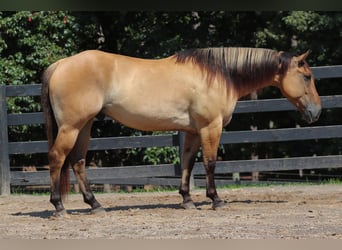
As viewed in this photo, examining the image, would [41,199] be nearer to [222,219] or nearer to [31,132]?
[222,219]

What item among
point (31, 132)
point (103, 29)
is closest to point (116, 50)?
point (103, 29)

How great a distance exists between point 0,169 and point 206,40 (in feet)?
20.1

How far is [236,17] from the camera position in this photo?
1335 centimetres

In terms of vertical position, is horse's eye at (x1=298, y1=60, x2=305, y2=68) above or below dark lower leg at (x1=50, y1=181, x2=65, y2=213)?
above

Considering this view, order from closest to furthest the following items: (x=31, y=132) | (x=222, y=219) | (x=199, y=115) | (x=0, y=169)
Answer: (x=222, y=219) < (x=199, y=115) < (x=0, y=169) < (x=31, y=132)

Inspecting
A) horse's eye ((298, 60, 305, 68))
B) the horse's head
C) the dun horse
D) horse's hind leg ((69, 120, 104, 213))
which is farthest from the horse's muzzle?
horse's hind leg ((69, 120, 104, 213))

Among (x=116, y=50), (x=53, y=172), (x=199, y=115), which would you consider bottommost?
(x=53, y=172)

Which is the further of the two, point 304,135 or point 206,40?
point 206,40

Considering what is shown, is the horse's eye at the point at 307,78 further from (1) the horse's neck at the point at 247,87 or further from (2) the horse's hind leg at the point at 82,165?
(2) the horse's hind leg at the point at 82,165

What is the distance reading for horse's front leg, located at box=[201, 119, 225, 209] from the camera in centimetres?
613

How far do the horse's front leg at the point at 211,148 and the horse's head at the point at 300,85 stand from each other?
100cm

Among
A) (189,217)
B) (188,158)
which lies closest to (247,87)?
(188,158)

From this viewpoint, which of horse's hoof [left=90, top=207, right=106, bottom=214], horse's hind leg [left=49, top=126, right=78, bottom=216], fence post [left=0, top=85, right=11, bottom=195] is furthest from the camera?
fence post [left=0, top=85, right=11, bottom=195]

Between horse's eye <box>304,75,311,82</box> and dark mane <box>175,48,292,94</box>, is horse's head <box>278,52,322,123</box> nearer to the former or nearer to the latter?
horse's eye <box>304,75,311,82</box>
